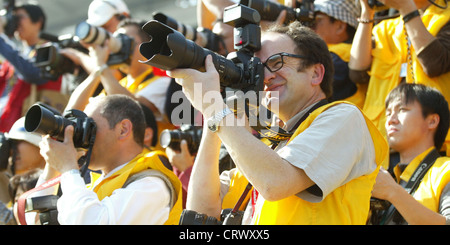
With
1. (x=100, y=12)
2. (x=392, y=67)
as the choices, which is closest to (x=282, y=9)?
(x=392, y=67)

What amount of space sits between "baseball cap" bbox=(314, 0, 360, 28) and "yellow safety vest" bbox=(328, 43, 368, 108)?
0.64 feet

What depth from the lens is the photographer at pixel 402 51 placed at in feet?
11.3

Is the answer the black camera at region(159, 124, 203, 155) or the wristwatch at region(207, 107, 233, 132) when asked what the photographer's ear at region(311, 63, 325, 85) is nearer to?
the wristwatch at region(207, 107, 233, 132)

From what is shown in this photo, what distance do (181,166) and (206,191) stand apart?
1.16 m

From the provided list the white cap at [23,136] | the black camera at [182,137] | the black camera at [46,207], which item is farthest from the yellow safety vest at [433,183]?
the white cap at [23,136]

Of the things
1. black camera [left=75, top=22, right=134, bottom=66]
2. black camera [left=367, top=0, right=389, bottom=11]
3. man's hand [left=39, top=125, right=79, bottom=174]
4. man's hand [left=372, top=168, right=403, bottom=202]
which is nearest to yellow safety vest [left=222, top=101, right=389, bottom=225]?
man's hand [left=372, top=168, right=403, bottom=202]

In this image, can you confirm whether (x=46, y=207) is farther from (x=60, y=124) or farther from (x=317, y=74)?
(x=317, y=74)

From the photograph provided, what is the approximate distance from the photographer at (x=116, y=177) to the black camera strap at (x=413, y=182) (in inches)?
39.9

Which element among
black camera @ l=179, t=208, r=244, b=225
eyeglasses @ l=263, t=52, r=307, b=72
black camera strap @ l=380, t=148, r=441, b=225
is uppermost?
eyeglasses @ l=263, t=52, r=307, b=72

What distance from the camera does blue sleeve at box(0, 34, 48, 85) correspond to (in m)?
5.21

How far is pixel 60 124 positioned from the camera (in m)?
2.91

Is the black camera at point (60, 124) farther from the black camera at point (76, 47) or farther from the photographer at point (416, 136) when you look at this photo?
the photographer at point (416, 136)

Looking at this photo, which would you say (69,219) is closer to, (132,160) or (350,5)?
(132,160)

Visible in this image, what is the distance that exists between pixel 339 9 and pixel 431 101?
1.09 metres
